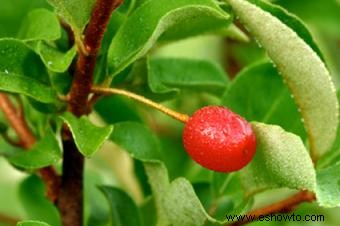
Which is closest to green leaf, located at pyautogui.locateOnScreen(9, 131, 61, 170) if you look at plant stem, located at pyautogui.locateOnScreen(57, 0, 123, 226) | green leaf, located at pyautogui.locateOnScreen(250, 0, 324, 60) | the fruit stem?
plant stem, located at pyautogui.locateOnScreen(57, 0, 123, 226)

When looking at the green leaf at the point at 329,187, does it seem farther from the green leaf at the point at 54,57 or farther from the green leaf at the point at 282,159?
the green leaf at the point at 54,57

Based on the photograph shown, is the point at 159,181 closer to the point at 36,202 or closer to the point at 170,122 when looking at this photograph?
the point at 36,202

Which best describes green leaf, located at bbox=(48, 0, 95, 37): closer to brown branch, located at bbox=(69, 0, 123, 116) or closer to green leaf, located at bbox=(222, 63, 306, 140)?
brown branch, located at bbox=(69, 0, 123, 116)

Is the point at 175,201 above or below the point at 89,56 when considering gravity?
below

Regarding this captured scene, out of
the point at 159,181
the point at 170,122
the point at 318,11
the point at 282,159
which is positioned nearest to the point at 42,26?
the point at 159,181

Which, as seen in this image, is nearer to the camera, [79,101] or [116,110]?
[79,101]

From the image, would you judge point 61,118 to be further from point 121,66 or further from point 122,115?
point 122,115

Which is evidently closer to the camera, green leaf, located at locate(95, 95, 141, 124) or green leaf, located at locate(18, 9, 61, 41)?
green leaf, located at locate(18, 9, 61, 41)
